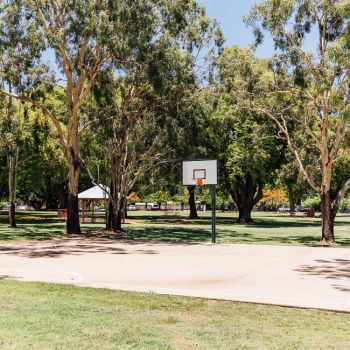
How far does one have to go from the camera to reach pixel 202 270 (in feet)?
44.2

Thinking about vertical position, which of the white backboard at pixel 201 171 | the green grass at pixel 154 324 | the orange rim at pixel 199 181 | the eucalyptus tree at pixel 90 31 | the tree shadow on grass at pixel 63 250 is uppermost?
the eucalyptus tree at pixel 90 31

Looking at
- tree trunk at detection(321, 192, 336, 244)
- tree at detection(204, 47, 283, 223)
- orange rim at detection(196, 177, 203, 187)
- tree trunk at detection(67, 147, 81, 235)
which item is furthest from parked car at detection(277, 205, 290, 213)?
orange rim at detection(196, 177, 203, 187)

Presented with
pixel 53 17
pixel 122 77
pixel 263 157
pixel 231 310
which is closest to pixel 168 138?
pixel 122 77

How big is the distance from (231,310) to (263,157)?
34550 millimetres

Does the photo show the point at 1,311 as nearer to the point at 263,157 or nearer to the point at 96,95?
the point at 96,95

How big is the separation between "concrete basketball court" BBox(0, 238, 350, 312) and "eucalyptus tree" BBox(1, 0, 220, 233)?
10.1m

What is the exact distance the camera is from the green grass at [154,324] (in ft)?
20.4

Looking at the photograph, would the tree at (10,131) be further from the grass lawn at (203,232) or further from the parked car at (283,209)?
the parked car at (283,209)

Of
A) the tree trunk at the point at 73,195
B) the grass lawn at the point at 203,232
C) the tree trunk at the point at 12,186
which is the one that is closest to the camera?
the grass lawn at the point at 203,232

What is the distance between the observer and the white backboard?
81.6 ft

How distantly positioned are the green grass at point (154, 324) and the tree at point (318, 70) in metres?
15.7

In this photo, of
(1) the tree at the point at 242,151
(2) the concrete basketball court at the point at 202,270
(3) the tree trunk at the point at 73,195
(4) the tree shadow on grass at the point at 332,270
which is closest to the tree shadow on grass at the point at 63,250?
(2) the concrete basketball court at the point at 202,270

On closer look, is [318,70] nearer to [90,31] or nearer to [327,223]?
[327,223]

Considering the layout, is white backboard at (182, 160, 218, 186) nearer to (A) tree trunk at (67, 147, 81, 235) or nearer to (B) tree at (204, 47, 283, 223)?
(A) tree trunk at (67, 147, 81, 235)
